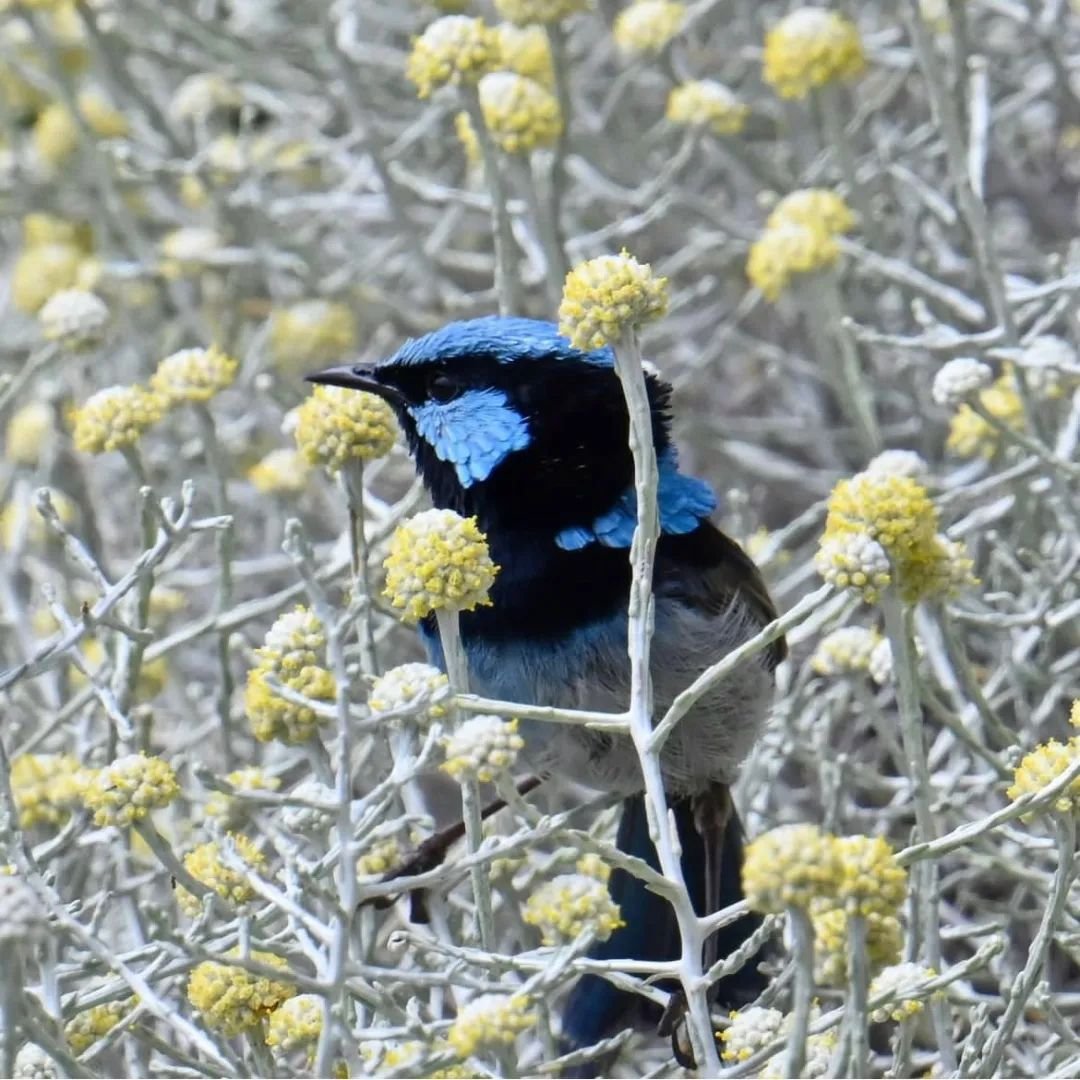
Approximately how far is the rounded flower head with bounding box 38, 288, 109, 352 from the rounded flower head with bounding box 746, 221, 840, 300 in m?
1.10

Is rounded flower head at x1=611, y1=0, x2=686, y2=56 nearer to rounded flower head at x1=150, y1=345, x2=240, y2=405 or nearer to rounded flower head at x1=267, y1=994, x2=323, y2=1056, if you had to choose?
rounded flower head at x1=150, y1=345, x2=240, y2=405

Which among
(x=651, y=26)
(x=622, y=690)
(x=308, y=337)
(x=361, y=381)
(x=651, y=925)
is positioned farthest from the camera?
(x=308, y=337)

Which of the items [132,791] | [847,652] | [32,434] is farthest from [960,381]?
[32,434]

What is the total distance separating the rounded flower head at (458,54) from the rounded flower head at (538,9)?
248mm

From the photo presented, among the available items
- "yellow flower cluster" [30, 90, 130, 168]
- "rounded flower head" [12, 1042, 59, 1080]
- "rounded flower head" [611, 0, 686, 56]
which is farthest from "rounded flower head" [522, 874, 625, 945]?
"yellow flower cluster" [30, 90, 130, 168]

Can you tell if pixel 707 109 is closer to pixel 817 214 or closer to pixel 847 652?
pixel 817 214

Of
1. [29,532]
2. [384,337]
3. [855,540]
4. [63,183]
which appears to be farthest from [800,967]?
[63,183]

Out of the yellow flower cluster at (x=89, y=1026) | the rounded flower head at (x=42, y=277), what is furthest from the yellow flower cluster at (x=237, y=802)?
the rounded flower head at (x=42, y=277)

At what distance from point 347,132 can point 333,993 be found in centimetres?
323

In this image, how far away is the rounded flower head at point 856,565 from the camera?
1909mm

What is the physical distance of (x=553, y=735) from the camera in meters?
2.61

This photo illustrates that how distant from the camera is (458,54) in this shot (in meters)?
2.88

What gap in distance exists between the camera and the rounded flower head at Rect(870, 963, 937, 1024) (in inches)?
68.4

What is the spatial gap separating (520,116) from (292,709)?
4.38 feet
